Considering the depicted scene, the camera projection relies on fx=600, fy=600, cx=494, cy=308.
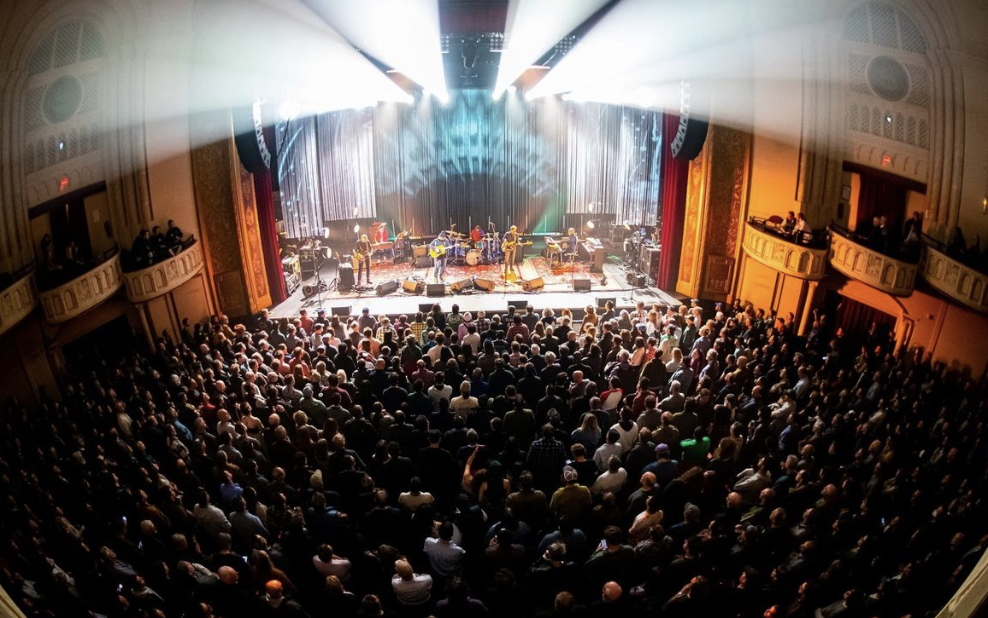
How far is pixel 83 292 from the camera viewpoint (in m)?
9.38

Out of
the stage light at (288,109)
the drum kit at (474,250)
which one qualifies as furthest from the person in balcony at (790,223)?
the stage light at (288,109)

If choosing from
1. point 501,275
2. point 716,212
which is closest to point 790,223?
point 716,212

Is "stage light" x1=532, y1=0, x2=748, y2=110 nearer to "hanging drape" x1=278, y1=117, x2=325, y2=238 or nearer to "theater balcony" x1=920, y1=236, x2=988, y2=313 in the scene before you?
"theater balcony" x1=920, y1=236, x2=988, y2=313

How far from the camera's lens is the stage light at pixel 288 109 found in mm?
14861

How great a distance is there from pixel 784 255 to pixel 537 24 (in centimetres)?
694

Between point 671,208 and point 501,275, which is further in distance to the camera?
point 501,275

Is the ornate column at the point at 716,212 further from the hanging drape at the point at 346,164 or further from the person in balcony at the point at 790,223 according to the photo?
the hanging drape at the point at 346,164

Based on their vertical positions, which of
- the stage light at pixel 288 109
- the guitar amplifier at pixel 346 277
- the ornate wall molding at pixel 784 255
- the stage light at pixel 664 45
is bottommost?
the guitar amplifier at pixel 346 277

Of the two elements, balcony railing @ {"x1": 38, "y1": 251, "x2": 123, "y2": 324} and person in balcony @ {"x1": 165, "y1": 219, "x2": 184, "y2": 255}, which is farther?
person in balcony @ {"x1": 165, "y1": 219, "x2": 184, "y2": 255}

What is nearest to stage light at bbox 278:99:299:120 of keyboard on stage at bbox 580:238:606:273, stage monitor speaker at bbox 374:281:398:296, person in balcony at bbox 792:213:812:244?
stage monitor speaker at bbox 374:281:398:296

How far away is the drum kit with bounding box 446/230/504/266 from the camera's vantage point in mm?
16859

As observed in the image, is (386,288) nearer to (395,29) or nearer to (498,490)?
(395,29)

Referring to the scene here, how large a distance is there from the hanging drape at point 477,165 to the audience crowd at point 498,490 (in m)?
10.3

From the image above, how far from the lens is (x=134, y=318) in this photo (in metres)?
10.7
